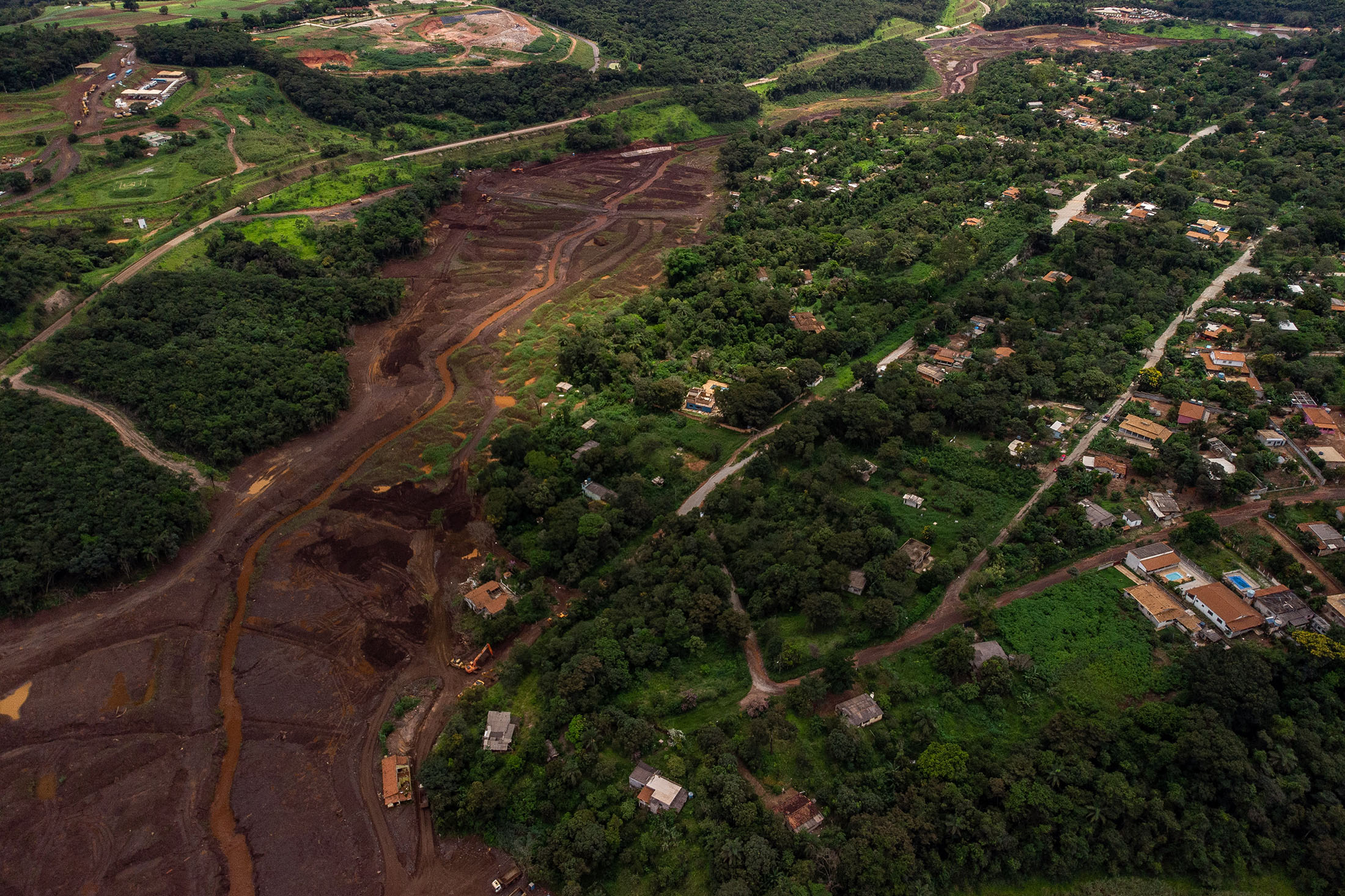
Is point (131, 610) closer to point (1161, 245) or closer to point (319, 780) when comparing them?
point (319, 780)

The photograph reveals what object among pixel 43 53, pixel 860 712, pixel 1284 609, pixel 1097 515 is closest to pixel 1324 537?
pixel 1284 609

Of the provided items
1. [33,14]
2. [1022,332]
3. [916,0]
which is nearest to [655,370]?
[1022,332]

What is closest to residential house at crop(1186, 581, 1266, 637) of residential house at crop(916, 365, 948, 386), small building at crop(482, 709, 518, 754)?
residential house at crop(916, 365, 948, 386)

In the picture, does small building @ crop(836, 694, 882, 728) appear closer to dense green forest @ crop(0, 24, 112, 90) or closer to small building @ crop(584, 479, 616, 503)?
small building @ crop(584, 479, 616, 503)

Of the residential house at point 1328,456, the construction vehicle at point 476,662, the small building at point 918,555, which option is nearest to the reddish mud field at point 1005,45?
the residential house at point 1328,456

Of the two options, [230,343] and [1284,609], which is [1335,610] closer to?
[1284,609]
